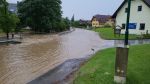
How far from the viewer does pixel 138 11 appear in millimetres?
47844

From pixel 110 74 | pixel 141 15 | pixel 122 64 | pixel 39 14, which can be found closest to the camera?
pixel 122 64

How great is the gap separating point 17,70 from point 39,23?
1749 inches

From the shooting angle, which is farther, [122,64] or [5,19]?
[5,19]

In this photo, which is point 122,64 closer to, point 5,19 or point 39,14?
point 5,19

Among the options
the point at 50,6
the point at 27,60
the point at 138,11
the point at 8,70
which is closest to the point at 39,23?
the point at 50,6

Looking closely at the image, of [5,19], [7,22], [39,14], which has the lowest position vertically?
[7,22]

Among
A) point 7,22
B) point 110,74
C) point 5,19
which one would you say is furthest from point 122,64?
point 5,19

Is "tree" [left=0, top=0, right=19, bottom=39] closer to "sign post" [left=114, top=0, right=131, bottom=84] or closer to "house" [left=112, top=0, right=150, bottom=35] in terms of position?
"house" [left=112, top=0, right=150, bottom=35]

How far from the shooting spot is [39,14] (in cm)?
6031

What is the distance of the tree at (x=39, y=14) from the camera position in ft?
196

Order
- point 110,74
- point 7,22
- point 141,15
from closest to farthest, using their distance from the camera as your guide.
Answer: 1. point 110,74
2. point 7,22
3. point 141,15

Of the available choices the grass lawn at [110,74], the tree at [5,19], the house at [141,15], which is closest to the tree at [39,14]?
the house at [141,15]

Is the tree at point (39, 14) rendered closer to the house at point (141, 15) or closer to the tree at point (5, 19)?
the house at point (141, 15)

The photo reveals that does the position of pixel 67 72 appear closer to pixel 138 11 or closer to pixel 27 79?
pixel 27 79
